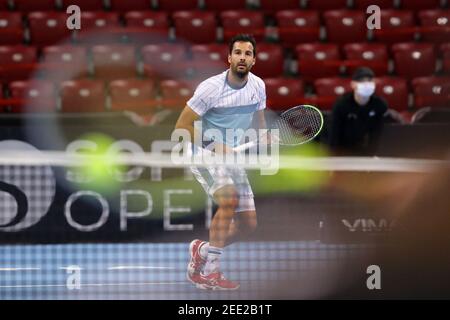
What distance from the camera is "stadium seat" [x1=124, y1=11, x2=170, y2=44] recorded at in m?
10.3

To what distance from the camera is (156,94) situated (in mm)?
9688

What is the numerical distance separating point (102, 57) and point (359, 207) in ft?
10.9

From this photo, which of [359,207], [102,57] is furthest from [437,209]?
[102,57]

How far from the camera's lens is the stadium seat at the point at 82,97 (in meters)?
9.40

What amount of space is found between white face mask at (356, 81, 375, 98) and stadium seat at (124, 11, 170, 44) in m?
2.99

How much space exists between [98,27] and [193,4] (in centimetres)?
120

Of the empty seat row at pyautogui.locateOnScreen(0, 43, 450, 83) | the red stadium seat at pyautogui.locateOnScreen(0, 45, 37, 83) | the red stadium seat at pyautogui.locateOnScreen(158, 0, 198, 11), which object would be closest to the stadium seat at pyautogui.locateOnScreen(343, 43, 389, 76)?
the empty seat row at pyautogui.locateOnScreen(0, 43, 450, 83)

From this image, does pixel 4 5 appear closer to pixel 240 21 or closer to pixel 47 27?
pixel 47 27

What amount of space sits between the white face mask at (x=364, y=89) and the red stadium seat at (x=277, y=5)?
3.16 meters

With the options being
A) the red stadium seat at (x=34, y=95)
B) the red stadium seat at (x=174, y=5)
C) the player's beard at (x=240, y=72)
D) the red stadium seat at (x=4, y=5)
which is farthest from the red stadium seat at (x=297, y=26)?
the player's beard at (x=240, y=72)

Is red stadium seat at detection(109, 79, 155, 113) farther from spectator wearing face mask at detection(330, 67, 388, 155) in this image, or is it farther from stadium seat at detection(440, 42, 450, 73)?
stadium seat at detection(440, 42, 450, 73)

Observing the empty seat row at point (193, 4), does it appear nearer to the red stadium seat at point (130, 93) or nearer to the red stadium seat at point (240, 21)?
the red stadium seat at point (240, 21)

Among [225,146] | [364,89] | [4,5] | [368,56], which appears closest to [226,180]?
[225,146]
